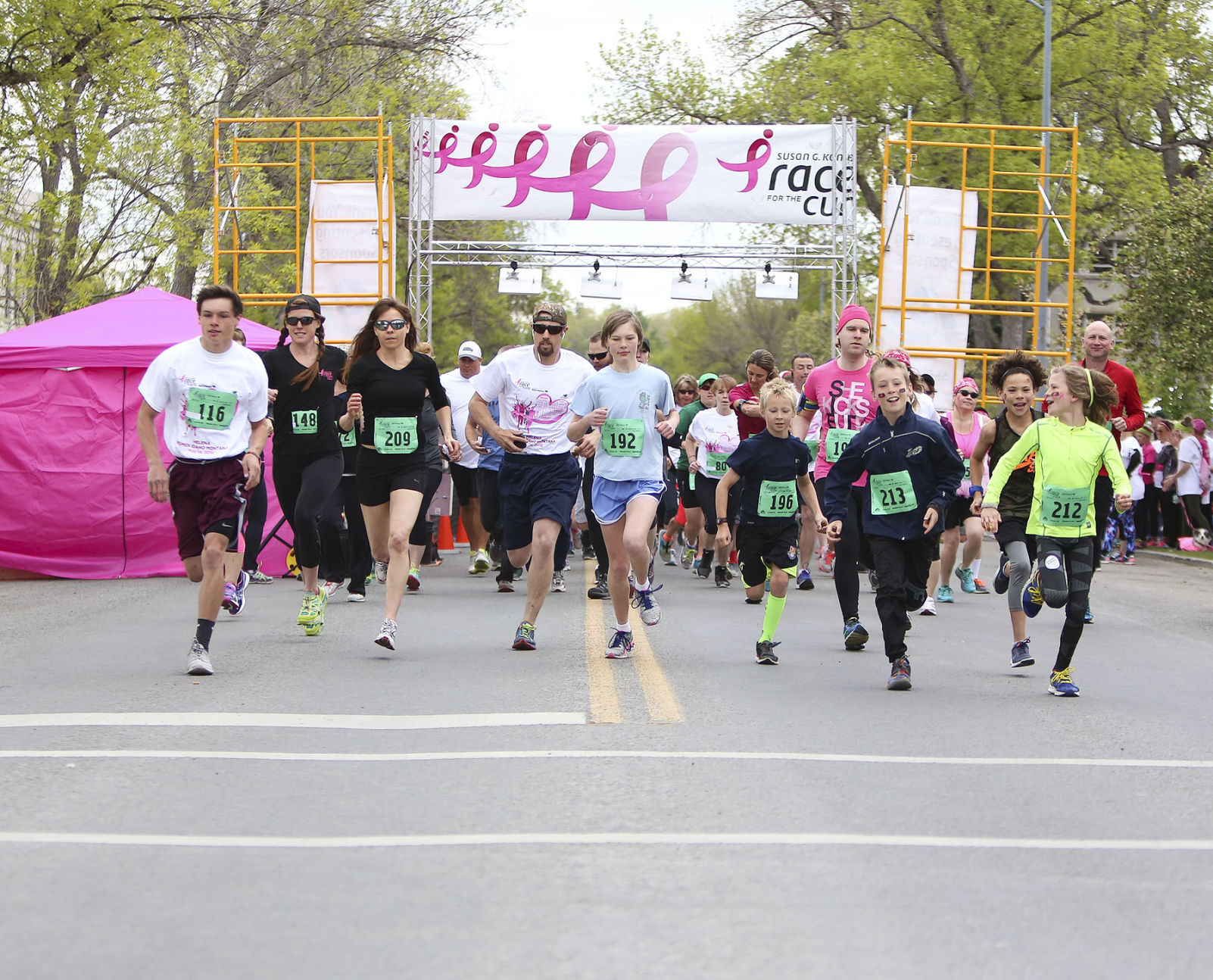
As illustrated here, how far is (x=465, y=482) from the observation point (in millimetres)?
15570

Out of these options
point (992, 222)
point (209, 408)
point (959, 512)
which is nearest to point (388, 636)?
point (209, 408)

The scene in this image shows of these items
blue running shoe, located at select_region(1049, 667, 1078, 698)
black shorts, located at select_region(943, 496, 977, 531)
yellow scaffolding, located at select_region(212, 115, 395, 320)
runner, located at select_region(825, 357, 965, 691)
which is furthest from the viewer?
yellow scaffolding, located at select_region(212, 115, 395, 320)

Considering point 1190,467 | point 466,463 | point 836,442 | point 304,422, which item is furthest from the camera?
point 1190,467

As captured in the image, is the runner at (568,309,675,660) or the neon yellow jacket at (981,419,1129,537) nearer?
the neon yellow jacket at (981,419,1129,537)

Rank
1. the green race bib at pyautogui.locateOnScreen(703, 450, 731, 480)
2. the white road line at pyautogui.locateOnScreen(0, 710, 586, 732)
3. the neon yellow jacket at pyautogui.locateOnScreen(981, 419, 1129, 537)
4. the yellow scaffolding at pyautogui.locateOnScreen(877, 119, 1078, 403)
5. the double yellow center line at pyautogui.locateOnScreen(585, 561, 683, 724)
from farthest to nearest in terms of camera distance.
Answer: the yellow scaffolding at pyautogui.locateOnScreen(877, 119, 1078, 403) → the green race bib at pyautogui.locateOnScreen(703, 450, 731, 480) → the neon yellow jacket at pyautogui.locateOnScreen(981, 419, 1129, 537) → the double yellow center line at pyautogui.locateOnScreen(585, 561, 683, 724) → the white road line at pyautogui.locateOnScreen(0, 710, 586, 732)

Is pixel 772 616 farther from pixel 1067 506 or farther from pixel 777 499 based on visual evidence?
pixel 1067 506

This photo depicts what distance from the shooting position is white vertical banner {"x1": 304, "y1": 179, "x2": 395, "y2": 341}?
20875 millimetres

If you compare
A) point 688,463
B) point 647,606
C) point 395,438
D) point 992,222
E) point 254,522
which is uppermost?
point 992,222

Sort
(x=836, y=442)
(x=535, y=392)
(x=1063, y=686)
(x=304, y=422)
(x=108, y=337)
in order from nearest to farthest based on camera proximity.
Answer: (x=1063, y=686) → (x=535, y=392) → (x=304, y=422) → (x=836, y=442) → (x=108, y=337)

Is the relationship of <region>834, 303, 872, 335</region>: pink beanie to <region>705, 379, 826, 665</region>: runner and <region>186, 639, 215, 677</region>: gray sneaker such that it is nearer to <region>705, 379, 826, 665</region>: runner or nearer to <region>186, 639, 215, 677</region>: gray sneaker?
<region>705, 379, 826, 665</region>: runner

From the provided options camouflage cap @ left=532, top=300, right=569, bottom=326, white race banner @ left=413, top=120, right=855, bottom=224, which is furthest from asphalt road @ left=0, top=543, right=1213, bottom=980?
white race banner @ left=413, top=120, right=855, bottom=224

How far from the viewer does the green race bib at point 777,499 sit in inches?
393

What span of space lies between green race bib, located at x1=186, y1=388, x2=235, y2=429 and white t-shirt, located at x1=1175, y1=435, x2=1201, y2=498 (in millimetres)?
16951

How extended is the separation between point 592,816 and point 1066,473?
14.4ft
